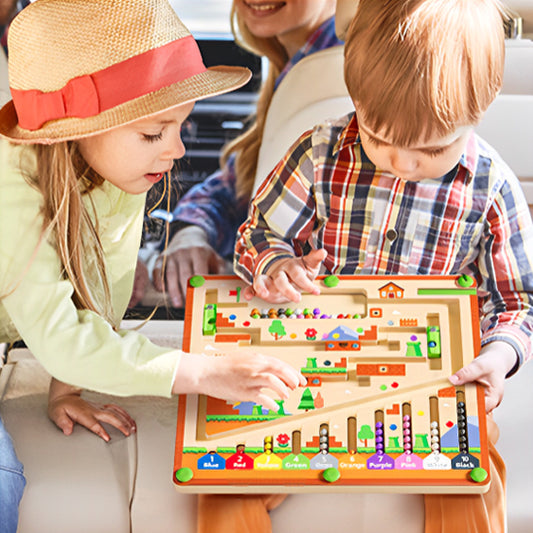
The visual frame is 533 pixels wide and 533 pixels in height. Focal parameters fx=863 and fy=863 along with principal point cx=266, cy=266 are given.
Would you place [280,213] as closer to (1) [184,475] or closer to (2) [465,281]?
(2) [465,281]

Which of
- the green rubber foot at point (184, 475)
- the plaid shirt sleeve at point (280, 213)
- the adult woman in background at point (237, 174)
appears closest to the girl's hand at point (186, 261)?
the adult woman in background at point (237, 174)

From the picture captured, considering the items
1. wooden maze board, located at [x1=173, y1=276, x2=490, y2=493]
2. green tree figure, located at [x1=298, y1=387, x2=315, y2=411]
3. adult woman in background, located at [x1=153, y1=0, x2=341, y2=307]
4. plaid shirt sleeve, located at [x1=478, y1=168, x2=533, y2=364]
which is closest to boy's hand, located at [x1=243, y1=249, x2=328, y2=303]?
wooden maze board, located at [x1=173, y1=276, x2=490, y2=493]

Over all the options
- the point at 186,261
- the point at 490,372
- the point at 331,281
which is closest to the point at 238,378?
the point at 331,281

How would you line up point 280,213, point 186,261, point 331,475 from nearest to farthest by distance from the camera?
point 331,475 → point 280,213 → point 186,261

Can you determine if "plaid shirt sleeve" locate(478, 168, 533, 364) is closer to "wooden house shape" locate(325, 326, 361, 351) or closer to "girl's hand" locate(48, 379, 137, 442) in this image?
"wooden house shape" locate(325, 326, 361, 351)

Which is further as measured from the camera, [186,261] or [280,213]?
[186,261]

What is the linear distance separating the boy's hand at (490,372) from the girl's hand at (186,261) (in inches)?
30.5

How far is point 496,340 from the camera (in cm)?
106

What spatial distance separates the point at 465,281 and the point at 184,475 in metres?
0.42

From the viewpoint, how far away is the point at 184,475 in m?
0.95

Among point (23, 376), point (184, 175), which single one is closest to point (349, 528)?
point (23, 376)

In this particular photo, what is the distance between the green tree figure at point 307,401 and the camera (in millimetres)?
1000

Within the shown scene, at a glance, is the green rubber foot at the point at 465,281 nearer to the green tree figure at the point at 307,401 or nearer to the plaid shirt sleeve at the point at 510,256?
the plaid shirt sleeve at the point at 510,256

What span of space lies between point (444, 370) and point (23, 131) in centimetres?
57
